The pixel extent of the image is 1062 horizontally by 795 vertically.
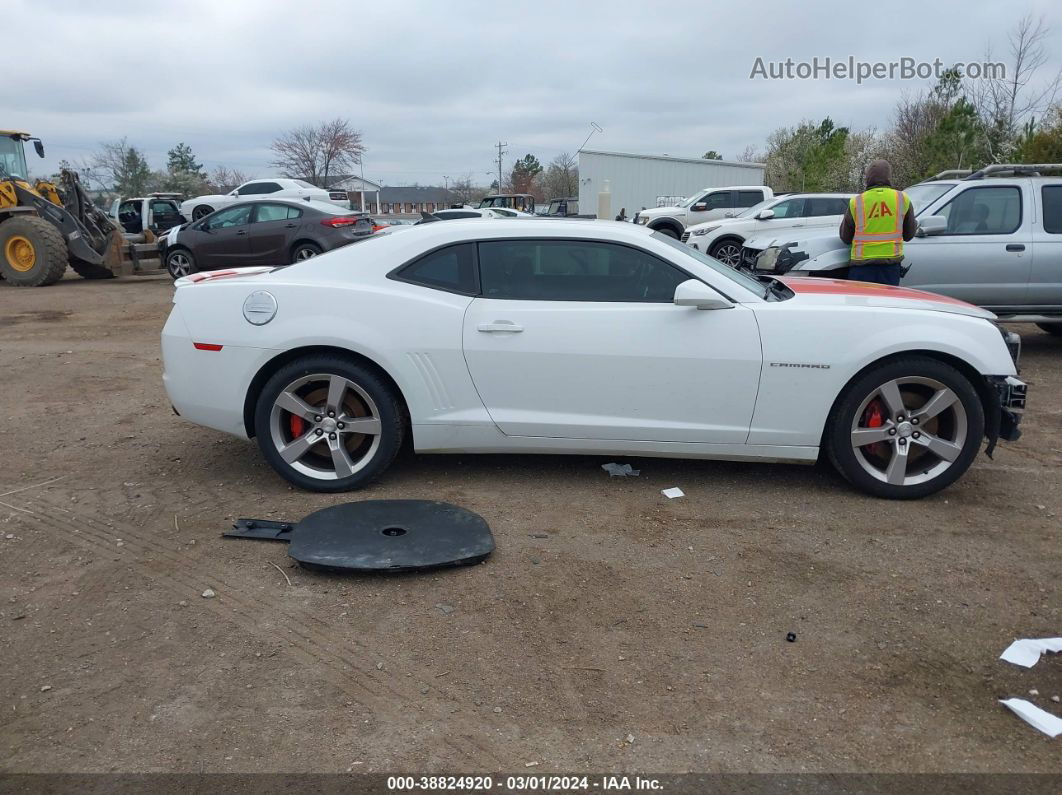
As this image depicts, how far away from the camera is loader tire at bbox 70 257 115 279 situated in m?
16.5

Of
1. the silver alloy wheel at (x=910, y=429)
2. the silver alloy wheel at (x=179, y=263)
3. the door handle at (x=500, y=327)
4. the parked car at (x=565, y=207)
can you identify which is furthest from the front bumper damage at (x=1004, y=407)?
the parked car at (x=565, y=207)

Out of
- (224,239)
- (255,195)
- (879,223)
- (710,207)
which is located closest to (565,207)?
(710,207)

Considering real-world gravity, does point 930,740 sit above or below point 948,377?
below

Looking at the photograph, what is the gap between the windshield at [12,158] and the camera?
1627 centimetres

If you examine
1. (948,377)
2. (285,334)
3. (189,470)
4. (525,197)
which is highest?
(525,197)

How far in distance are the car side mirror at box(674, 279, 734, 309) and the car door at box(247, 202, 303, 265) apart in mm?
11546

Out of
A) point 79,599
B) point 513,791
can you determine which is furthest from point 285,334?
point 513,791

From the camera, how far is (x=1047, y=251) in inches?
309

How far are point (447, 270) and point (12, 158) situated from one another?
16.1 meters

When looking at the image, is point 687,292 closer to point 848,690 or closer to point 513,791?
point 848,690

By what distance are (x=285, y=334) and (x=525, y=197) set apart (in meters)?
33.1

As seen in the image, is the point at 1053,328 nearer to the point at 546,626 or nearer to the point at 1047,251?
the point at 1047,251

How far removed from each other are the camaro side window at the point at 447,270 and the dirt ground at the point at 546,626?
1129 mm

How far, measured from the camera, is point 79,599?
345 cm
